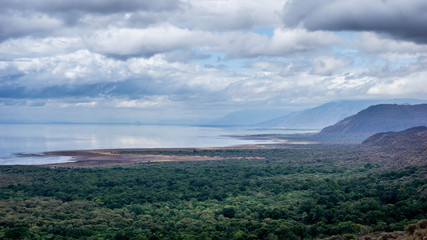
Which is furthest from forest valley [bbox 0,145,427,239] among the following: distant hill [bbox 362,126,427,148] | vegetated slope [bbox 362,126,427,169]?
distant hill [bbox 362,126,427,148]

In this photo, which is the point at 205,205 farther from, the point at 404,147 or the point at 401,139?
the point at 401,139

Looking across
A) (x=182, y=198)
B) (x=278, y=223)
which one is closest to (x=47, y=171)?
(x=182, y=198)

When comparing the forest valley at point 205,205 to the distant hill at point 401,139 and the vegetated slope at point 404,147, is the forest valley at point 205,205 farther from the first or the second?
the distant hill at point 401,139

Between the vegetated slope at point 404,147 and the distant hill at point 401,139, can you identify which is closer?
the vegetated slope at point 404,147

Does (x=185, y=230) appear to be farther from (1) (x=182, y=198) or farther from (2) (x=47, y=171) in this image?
(2) (x=47, y=171)

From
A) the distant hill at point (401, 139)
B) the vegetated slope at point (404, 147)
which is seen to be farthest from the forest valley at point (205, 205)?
the distant hill at point (401, 139)

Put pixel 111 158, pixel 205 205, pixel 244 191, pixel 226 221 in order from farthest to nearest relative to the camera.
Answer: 1. pixel 111 158
2. pixel 244 191
3. pixel 205 205
4. pixel 226 221

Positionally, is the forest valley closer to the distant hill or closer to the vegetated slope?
the vegetated slope

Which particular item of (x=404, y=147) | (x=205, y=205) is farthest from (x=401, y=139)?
(x=205, y=205)

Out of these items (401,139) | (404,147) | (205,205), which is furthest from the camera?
(401,139)
